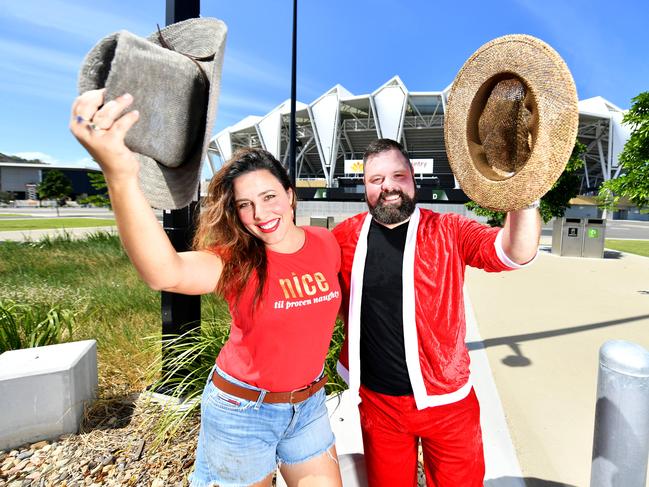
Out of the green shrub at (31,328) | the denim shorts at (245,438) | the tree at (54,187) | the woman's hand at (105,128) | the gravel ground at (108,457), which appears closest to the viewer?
the woman's hand at (105,128)

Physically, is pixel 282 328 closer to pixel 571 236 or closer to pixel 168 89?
pixel 168 89

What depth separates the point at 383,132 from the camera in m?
54.8

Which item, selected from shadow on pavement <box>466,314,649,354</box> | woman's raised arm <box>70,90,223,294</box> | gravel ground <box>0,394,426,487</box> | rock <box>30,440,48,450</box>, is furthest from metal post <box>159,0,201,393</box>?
shadow on pavement <box>466,314,649,354</box>

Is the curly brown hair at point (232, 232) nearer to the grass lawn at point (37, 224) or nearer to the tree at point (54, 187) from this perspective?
the grass lawn at point (37, 224)

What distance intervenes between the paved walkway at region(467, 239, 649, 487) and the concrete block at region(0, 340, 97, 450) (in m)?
2.71

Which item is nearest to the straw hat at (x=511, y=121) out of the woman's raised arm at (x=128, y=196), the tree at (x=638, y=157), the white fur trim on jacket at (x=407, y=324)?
the white fur trim on jacket at (x=407, y=324)

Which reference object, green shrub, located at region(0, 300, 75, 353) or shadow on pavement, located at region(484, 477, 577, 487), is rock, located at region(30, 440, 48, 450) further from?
shadow on pavement, located at region(484, 477, 577, 487)

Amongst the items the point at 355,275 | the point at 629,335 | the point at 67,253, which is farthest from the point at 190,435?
the point at 67,253

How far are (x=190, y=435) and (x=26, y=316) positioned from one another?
2.29 metres

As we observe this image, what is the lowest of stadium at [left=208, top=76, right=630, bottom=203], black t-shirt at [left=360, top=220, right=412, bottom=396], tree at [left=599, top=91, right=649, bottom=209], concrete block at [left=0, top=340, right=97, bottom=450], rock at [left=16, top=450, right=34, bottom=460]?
rock at [left=16, top=450, right=34, bottom=460]

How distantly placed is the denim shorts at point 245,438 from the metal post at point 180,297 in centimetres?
171

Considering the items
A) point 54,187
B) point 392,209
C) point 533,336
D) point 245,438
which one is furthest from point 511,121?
point 54,187

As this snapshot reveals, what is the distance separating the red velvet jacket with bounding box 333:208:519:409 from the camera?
168 centimetres

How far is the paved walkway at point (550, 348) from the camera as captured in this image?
2.71 m
